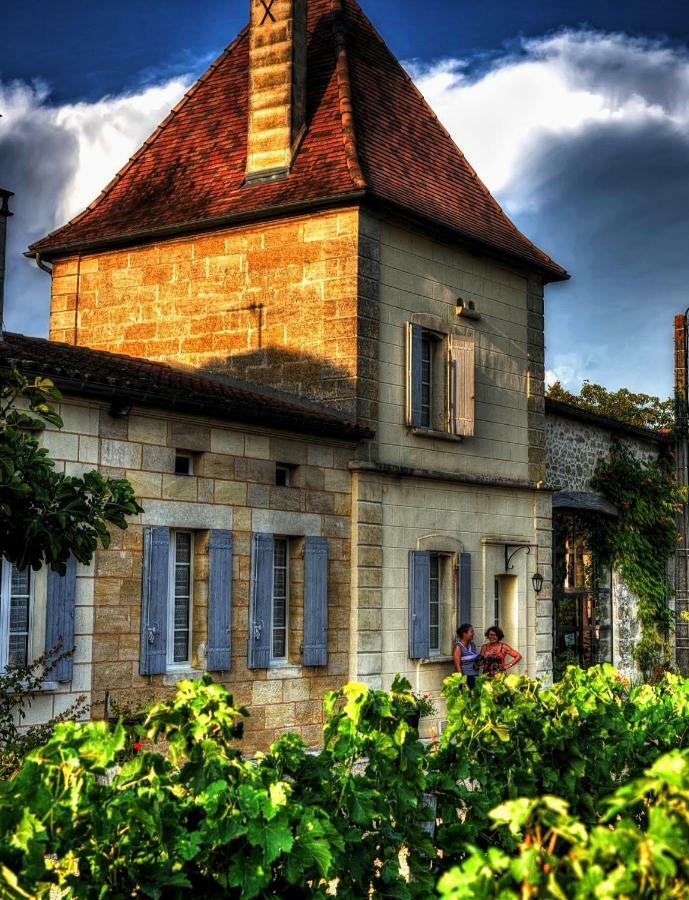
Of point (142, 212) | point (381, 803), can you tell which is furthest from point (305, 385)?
point (381, 803)

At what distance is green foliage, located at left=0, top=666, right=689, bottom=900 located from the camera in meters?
3.06

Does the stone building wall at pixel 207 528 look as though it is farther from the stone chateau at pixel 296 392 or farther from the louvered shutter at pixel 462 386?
the louvered shutter at pixel 462 386

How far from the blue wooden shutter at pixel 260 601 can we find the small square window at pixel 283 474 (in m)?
0.70

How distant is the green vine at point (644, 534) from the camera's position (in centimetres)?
2053

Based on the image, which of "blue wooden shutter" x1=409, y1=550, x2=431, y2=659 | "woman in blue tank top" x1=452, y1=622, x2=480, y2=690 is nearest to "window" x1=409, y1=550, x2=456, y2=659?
"blue wooden shutter" x1=409, y1=550, x2=431, y2=659

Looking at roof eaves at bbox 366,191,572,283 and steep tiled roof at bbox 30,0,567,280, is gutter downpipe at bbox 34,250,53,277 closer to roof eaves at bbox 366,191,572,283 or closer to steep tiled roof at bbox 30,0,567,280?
steep tiled roof at bbox 30,0,567,280

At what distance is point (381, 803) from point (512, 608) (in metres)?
12.2

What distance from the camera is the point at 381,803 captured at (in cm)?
516

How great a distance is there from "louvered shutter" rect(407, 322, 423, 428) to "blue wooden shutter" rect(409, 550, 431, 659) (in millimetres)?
1686

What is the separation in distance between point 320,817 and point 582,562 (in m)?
16.1

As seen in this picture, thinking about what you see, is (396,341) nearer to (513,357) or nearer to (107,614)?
(513,357)

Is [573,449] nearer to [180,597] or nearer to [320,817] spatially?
[180,597]

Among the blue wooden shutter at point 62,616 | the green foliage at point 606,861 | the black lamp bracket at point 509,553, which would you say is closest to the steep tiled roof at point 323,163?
the black lamp bracket at point 509,553

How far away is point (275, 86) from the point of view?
16.3m
